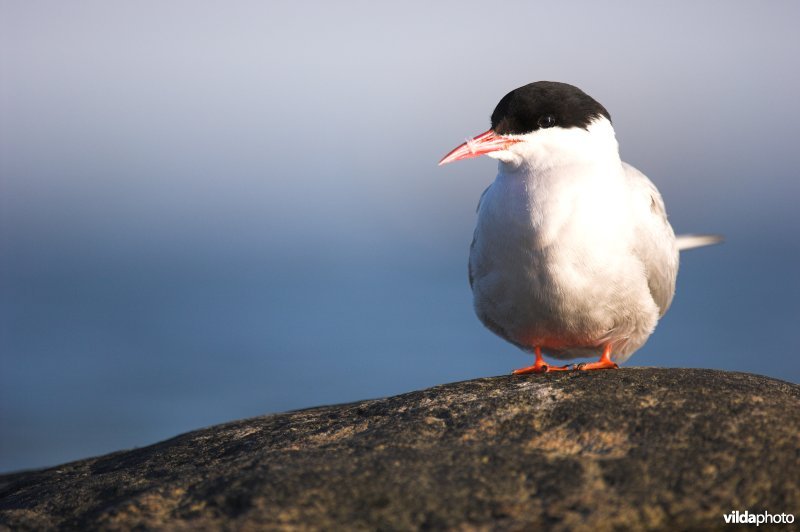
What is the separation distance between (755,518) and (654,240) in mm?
2630

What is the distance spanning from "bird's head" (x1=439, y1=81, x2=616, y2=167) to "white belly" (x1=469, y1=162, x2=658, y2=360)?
0.16m

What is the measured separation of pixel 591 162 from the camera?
5.58 meters

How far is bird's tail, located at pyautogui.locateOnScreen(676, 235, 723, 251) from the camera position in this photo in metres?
7.25

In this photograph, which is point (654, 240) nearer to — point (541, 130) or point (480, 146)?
point (541, 130)

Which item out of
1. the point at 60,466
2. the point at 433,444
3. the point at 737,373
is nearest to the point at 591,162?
the point at 737,373

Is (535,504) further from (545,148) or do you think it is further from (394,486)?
(545,148)

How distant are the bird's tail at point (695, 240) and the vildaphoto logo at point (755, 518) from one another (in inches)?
156

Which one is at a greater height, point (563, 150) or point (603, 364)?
point (563, 150)

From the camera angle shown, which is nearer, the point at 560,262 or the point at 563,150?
the point at 560,262

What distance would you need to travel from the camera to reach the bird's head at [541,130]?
556 centimetres

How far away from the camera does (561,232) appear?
210 inches

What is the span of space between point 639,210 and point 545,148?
749 mm

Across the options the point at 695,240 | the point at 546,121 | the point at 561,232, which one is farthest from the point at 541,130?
the point at 695,240

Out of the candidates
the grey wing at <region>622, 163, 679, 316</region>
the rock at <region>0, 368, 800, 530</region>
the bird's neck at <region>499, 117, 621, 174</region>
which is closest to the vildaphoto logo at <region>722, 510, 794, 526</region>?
the rock at <region>0, 368, 800, 530</region>
